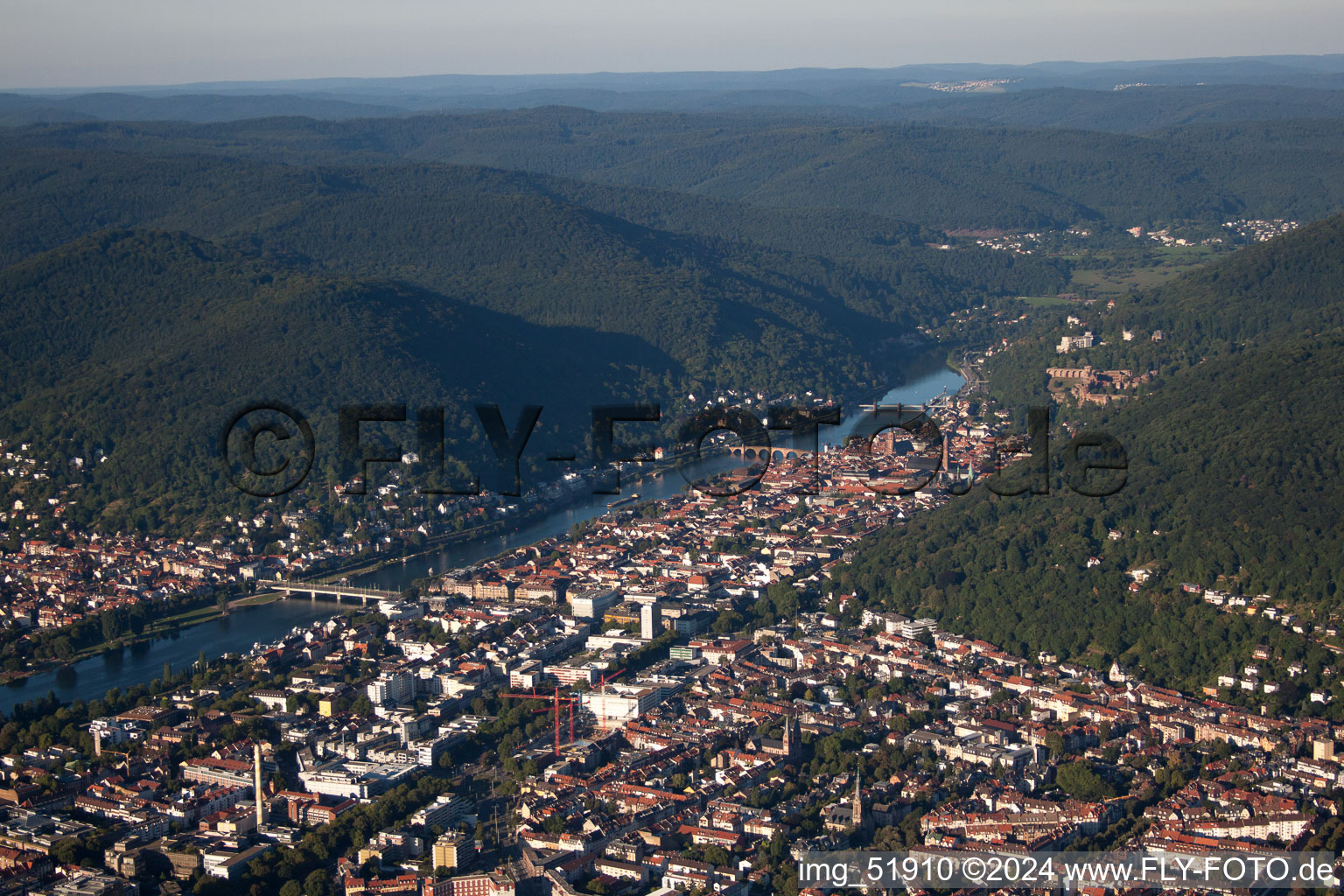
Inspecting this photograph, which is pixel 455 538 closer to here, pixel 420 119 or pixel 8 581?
pixel 8 581

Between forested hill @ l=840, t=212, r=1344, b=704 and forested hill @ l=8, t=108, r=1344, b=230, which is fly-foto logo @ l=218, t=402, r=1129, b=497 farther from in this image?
forested hill @ l=8, t=108, r=1344, b=230

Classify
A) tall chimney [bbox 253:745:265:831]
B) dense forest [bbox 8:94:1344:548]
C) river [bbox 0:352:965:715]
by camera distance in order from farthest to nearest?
dense forest [bbox 8:94:1344:548] < river [bbox 0:352:965:715] < tall chimney [bbox 253:745:265:831]

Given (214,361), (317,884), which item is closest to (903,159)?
(214,361)

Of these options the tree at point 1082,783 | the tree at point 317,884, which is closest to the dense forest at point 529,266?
the tree at point 317,884

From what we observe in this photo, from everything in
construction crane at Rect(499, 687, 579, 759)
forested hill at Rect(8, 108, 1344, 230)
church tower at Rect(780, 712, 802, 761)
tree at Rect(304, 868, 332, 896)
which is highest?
forested hill at Rect(8, 108, 1344, 230)

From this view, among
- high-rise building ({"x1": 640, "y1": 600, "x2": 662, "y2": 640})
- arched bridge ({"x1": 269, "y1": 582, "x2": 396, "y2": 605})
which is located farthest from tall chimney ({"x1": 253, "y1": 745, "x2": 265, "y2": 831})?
arched bridge ({"x1": 269, "y1": 582, "x2": 396, "y2": 605})

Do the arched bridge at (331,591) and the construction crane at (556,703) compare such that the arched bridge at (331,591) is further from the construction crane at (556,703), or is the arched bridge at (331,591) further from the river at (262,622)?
the construction crane at (556,703)

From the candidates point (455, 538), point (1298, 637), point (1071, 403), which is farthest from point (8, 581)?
point (1071, 403)
